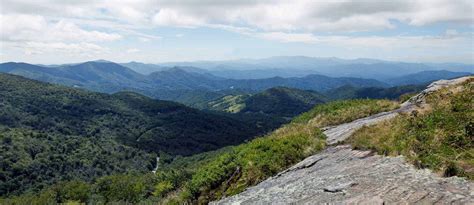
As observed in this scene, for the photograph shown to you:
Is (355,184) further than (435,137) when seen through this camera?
No

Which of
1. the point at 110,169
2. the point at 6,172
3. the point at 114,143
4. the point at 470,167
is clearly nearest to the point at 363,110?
the point at 470,167

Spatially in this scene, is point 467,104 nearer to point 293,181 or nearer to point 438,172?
point 438,172

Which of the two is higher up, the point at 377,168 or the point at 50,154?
the point at 377,168

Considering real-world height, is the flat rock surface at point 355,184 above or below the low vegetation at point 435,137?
below

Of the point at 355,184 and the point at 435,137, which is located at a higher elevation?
the point at 435,137
